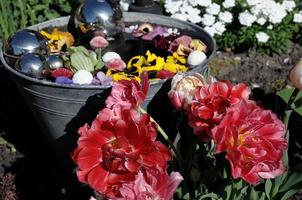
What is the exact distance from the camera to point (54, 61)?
2.28m

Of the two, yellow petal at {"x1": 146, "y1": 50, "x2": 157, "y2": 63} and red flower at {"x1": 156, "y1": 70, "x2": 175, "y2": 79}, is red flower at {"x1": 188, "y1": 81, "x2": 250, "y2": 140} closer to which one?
red flower at {"x1": 156, "y1": 70, "x2": 175, "y2": 79}

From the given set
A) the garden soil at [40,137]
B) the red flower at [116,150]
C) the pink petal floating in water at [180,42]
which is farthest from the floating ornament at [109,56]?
the red flower at [116,150]

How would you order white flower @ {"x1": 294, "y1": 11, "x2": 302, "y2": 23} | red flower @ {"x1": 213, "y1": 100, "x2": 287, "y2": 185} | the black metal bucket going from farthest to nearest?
white flower @ {"x1": 294, "y1": 11, "x2": 302, "y2": 23}, the black metal bucket, red flower @ {"x1": 213, "y1": 100, "x2": 287, "y2": 185}

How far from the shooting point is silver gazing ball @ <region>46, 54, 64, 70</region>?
7.41 feet

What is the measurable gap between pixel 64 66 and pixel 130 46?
0.38 m

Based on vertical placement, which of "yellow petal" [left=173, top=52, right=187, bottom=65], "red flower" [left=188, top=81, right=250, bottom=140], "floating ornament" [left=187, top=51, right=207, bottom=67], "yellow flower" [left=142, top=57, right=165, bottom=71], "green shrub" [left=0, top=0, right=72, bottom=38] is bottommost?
"green shrub" [left=0, top=0, right=72, bottom=38]

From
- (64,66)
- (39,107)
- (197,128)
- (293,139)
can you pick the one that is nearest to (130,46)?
(64,66)

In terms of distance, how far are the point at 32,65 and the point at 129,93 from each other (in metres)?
0.63

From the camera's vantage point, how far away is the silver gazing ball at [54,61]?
89.0 inches

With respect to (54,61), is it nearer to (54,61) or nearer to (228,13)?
(54,61)

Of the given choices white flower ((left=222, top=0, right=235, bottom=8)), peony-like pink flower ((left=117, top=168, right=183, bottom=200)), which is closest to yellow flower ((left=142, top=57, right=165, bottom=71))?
peony-like pink flower ((left=117, top=168, right=183, bottom=200))

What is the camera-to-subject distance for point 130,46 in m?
2.58

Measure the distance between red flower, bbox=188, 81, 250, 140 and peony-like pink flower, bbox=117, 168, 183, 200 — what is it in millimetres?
158

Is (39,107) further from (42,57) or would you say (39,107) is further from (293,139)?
(293,139)
